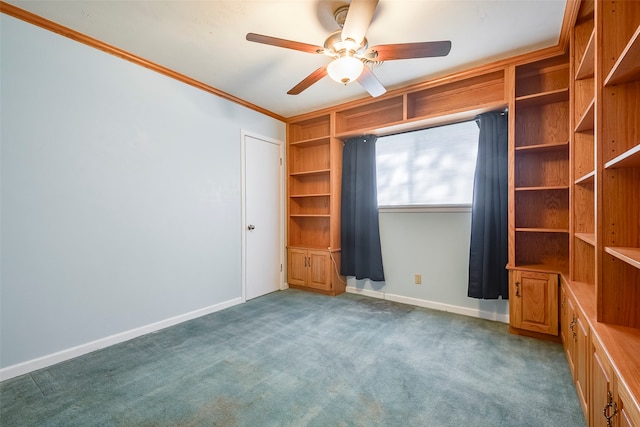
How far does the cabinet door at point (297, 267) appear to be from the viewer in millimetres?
4203

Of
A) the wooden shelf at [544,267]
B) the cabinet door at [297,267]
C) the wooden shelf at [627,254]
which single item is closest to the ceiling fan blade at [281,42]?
the wooden shelf at [627,254]

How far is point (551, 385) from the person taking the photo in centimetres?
187

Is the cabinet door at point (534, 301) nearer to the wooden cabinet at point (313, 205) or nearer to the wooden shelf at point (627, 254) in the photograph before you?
the wooden shelf at point (627, 254)

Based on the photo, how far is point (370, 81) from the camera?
2391 mm

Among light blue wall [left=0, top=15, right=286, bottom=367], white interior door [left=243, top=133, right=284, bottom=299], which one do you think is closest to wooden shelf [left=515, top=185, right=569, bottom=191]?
white interior door [left=243, top=133, right=284, bottom=299]

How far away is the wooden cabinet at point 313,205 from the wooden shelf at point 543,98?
211 centimetres

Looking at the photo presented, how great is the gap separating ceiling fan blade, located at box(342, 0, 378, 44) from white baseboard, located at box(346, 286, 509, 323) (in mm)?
2847

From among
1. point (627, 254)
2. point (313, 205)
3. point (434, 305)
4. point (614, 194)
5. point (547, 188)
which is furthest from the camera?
point (313, 205)

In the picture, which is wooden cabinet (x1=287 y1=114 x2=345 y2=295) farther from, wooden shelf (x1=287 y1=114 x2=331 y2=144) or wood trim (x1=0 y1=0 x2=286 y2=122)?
wood trim (x1=0 y1=0 x2=286 y2=122)

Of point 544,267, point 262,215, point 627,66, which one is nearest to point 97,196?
point 262,215

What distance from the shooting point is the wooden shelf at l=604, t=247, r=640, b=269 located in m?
1.01

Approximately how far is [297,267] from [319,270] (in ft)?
1.34

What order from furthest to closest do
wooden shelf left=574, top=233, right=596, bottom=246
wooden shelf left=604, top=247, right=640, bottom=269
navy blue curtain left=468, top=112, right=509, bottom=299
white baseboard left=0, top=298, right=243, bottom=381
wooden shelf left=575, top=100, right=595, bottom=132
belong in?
navy blue curtain left=468, top=112, right=509, bottom=299, white baseboard left=0, top=298, right=243, bottom=381, wooden shelf left=575, top=100, right=595, bottom=132, wooden shelf left=574, top=233, right=596, bottom=246, wooden shelf left=604, top=247, right=640, bottom=269

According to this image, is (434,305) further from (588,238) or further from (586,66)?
(586,66)
